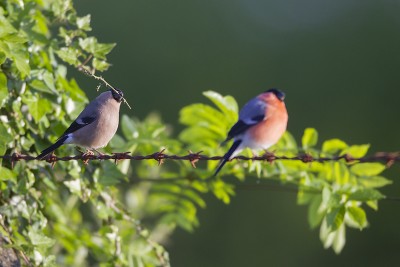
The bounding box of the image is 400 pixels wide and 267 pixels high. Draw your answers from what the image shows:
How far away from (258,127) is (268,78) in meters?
15.0

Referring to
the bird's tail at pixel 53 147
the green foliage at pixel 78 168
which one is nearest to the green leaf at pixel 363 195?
the green foliage at pixel 78 168

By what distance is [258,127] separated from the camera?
5.10 metres

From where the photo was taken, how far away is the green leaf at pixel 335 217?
A: 4.66m

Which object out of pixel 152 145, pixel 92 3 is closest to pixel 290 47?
pixel 92 3

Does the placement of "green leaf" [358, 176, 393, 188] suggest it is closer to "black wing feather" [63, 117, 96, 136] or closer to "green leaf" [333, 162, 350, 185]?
"green leaf" [333, 162, 350, 185]

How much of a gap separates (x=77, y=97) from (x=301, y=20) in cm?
2217

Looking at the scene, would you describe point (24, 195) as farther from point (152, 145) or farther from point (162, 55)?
point (162, 55)

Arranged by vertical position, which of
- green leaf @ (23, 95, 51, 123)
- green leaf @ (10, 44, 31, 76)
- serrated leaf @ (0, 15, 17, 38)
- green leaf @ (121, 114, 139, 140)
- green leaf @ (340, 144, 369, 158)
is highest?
serrated leaf @ (0, 15, 17, 38)

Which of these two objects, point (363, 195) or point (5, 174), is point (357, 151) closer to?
point (363, 195)

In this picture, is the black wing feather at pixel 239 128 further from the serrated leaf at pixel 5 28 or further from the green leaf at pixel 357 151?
the serrated leaf at pixel 5 28

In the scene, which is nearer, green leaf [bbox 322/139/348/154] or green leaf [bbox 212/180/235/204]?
green leaf [bbox 322/139/348/154]

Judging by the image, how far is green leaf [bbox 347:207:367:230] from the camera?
4848 millimetres

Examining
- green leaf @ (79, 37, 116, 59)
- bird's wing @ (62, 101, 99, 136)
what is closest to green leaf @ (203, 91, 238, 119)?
bird's wing @ (62, 101, 99, 136)

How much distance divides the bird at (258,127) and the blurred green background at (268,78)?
8.98 m
